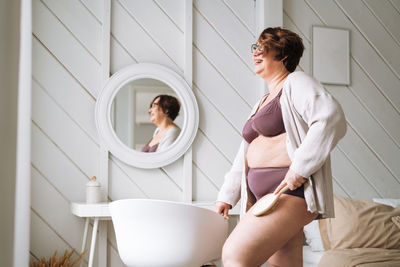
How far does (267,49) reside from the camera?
1844mm

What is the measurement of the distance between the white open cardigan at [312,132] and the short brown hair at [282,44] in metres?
0.23

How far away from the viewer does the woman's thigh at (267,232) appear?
1536mm

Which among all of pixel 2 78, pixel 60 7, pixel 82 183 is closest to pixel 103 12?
pixel 60 7

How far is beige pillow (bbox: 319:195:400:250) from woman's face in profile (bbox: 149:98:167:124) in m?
1.33

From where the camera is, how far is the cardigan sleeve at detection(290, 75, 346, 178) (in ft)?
4.92

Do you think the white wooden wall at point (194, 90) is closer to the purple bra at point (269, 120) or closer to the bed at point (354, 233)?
the bed at point (354, 233)

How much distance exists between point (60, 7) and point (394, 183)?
121 inches

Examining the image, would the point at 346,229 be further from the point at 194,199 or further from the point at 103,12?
the point at 103,12

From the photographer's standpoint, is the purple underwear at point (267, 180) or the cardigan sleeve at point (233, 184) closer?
the purple underwear at point (267, 180)

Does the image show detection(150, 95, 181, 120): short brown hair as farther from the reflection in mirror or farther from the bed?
the bed

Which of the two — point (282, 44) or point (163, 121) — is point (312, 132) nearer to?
point (282, 44)

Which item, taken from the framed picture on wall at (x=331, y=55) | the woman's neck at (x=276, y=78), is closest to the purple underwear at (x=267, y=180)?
the woman's neck at (x=276, y=78)

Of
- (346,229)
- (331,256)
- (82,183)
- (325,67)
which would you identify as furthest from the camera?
(325,67)

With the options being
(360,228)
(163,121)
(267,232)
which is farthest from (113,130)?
(360,228)
